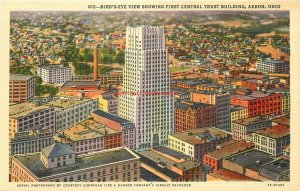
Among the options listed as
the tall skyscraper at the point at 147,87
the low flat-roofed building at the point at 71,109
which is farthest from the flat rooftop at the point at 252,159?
the low flat-roofed building at the point at 71,109

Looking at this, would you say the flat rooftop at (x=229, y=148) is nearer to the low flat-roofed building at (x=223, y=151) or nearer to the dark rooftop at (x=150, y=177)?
the low flat-roofed building at (x=223, y=151)

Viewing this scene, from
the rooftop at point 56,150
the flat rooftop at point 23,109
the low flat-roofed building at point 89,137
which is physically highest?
the flat rooftop at point 23,109

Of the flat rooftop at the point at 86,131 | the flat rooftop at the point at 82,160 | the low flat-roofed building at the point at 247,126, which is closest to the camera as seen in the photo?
the flat rooftop at the point at 82,160

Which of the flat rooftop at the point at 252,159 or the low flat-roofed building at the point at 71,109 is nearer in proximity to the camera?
the flat rooftop at the point at 252,159

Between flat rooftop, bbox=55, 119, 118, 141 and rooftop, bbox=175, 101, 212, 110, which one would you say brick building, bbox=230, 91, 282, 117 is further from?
flat rooftop, bbox=55, 119, 118, 141

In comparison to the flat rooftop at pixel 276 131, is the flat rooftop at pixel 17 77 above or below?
above

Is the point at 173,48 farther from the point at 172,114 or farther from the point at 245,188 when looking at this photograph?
the point at 245,188

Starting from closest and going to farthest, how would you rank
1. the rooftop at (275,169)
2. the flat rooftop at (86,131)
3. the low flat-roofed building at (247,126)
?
the rooftop at (275,169)
the flat rooftop at (86,131)
the low flat-roofed building at (247,126)

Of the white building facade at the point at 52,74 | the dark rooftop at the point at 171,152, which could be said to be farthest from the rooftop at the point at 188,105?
A: the white building facade at the point at 52,74

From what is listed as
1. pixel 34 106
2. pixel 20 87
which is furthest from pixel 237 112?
pixel 20 87
